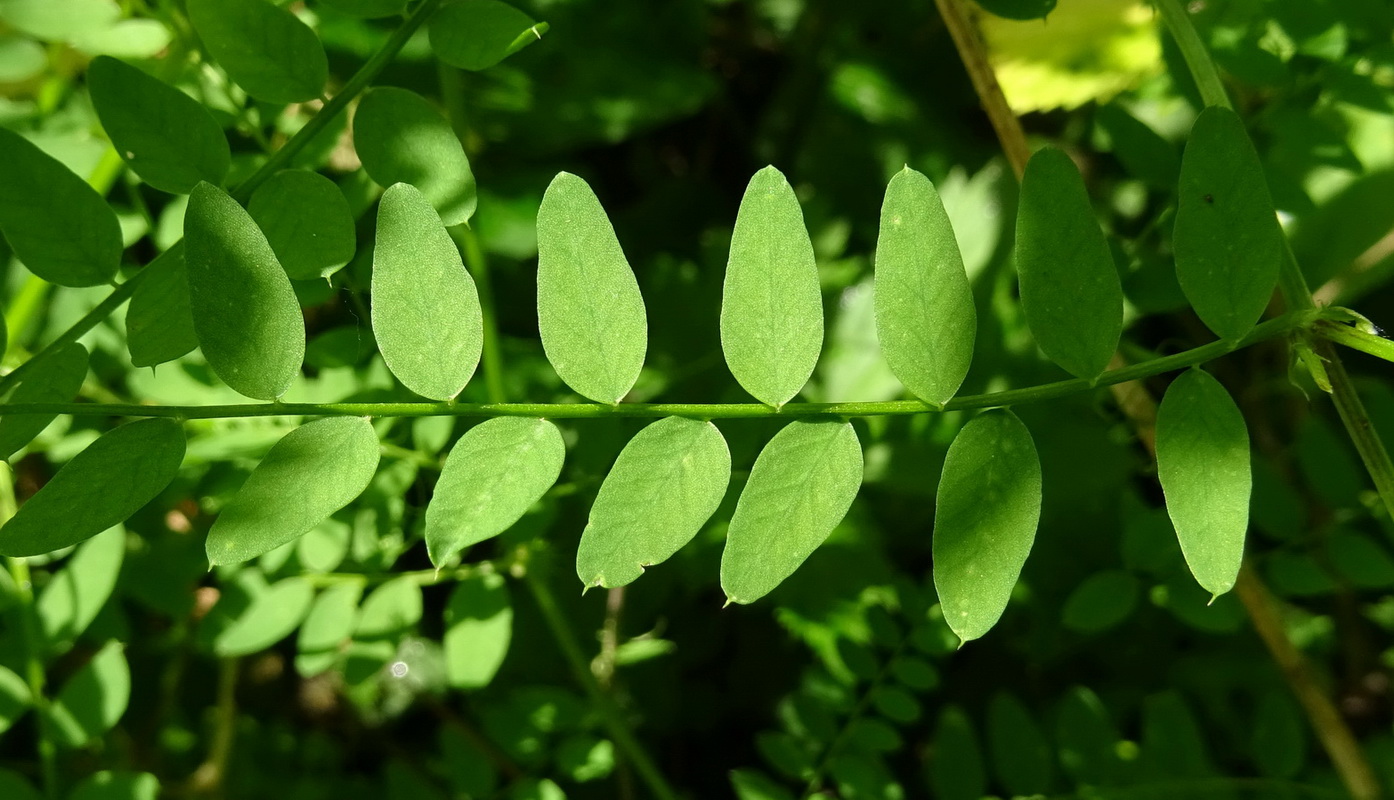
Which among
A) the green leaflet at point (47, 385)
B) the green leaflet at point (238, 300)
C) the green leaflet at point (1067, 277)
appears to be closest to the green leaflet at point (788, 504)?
the green leaflet at point (1067, 277)

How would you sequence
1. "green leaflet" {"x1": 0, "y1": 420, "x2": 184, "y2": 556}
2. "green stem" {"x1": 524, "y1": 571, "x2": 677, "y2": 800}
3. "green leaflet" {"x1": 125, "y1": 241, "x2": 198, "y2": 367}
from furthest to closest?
"green stem" {"x1": 524, "y1": 571, "x2": 677, "y2": 800}, "green leaflet" {"x1": 125, "y1": 241, "x2": 198, "y2": 367}, "green leaflet" {"x1": 0, "y1": 420, "x2": 184, "y2": 556}

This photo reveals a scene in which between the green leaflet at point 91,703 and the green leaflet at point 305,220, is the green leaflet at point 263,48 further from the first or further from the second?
the green leaflet at point 91,703

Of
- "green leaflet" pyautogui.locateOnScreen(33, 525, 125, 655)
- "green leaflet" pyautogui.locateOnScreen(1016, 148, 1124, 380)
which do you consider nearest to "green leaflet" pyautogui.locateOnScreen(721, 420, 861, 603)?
"green leaflet" pyautogui.locateOnScreen(1016, 148, 1124, 380)

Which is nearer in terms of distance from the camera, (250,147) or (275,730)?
(250,147)

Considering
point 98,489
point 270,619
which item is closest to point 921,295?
point 98,489

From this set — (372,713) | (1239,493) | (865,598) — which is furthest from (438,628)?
(1239,493)

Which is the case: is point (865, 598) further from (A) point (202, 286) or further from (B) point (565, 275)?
(A) point (202, 286)

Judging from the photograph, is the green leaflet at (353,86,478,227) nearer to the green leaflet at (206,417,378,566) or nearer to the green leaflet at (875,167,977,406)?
the green leaflet at (206,417,378,566)
